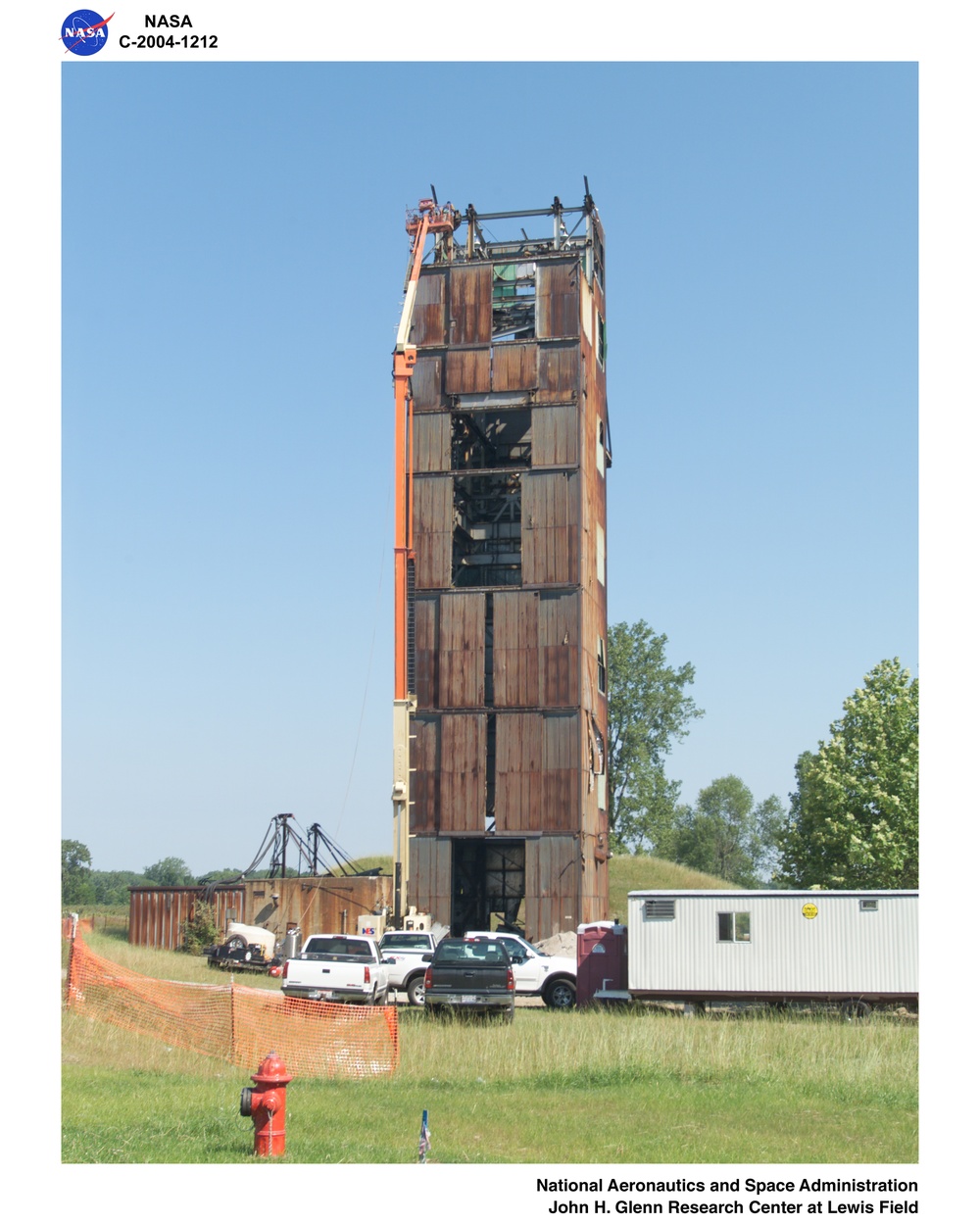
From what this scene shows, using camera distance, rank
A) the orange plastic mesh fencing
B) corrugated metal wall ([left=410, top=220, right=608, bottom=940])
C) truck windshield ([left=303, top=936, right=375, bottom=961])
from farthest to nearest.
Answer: corrugated metal wall ([left=410, top=220, right=608, bottom=940])
truck windshield ([left=303, top=936, right=375, bottom=961])
the orange plastic mesh fencing

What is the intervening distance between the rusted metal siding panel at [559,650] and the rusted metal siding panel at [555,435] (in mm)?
5239

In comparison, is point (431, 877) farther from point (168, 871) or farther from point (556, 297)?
point (168, 871)

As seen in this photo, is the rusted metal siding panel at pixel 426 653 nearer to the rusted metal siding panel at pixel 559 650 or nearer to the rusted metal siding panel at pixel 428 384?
the rusted metal siding panel at pixel 559 650

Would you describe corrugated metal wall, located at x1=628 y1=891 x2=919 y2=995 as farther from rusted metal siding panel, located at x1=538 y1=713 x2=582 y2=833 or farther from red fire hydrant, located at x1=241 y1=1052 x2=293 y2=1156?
rusted metal siding panel, located at x1=538 y1=713 x2=582 y2=833

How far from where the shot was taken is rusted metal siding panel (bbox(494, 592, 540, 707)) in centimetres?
4912

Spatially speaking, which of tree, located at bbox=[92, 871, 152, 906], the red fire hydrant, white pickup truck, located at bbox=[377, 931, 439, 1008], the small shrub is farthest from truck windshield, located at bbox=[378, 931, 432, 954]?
tree, located at bbox=[92, 871, 152, 906]

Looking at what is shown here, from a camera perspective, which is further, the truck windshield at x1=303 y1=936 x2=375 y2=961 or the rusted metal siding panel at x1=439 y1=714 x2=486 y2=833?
the rusted metal siding panel at x1=439 y1=714 x2=486 y2=833

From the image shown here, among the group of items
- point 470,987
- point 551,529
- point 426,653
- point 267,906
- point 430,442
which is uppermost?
point 430,442

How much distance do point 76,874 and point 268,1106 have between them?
13318 cm

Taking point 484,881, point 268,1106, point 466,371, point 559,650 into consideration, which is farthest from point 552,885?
point 268,1106

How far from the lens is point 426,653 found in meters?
50.1

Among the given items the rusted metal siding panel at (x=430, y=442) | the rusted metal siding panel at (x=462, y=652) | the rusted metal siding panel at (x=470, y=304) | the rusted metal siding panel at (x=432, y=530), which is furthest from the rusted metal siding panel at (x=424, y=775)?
the rusted metal siding panel at (x=470, y=304)

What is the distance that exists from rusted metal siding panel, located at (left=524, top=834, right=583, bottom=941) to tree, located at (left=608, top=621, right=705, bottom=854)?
36917 mm

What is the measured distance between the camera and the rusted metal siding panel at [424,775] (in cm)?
4897
